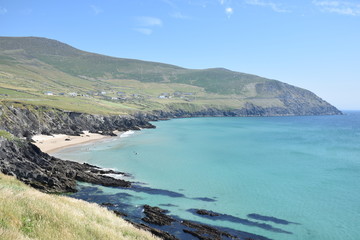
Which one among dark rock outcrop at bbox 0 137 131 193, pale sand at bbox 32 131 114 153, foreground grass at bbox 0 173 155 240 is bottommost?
pale sand at bbox 32 131 114 153

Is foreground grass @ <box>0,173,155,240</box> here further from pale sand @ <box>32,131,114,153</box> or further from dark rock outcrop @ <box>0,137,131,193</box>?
pale sand @ <box>32,131,114,153</box>

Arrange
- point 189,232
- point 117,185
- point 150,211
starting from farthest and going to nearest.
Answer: point 117,185 → point 150,211 → point 189,232

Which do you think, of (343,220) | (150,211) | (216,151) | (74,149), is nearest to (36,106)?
(74,149)

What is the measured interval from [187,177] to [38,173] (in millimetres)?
21643

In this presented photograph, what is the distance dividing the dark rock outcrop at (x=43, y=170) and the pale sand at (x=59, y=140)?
64.8 feet

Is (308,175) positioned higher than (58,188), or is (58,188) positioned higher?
(308,175)

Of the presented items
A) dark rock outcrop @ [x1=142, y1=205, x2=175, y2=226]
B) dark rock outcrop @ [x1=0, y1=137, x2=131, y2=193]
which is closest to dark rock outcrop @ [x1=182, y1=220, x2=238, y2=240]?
dark rock outcrop @ [x1=142, y1=205, x2=175, y2=226]

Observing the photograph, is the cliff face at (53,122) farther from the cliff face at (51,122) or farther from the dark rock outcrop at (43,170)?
the dark rock outcrop at (43,170)

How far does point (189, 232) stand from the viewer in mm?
24953

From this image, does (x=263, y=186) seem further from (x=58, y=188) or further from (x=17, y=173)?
(x=17, y=173)

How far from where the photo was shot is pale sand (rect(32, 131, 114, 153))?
6481 centimetres

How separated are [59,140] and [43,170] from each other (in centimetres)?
3903

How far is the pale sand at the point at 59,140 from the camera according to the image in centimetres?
6481

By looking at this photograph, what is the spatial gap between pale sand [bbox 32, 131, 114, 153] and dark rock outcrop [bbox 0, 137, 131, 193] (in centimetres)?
1974
